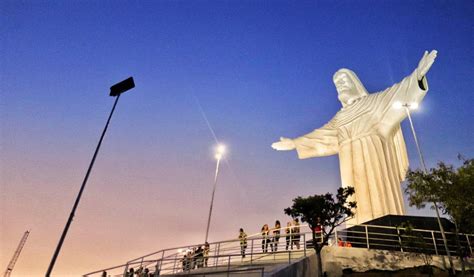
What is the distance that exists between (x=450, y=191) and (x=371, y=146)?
10.2 m

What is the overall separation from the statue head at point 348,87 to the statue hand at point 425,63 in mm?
6699

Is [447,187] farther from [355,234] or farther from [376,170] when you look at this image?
[376,170]

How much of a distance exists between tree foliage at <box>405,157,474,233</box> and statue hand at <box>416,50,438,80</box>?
7542 mm

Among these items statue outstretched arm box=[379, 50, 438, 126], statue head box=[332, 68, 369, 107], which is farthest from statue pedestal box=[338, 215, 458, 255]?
statue head box=[332, 68, 369, 107]

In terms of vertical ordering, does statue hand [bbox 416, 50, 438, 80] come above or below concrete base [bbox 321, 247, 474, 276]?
above

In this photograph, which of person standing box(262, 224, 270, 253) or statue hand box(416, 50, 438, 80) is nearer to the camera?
person standing box(262, 224, 270, 253)

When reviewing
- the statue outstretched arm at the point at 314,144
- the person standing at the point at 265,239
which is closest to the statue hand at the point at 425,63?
the statue outstretched arm at the point at 314,144

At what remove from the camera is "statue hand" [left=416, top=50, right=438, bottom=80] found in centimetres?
1864

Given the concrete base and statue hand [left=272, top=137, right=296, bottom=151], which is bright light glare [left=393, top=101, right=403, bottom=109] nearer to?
statue hand [left=272, top=137, right=296, bottom=151]

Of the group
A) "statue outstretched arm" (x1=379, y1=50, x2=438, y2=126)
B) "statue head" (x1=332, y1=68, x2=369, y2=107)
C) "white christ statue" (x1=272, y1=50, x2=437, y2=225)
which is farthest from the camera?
"statue head" (x1=332, y1=68, x2=369, y2=107)

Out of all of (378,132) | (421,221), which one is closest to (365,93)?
(378,132)

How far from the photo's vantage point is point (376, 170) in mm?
22422

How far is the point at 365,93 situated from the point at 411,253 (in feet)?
52.2

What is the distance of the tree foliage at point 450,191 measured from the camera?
12.8m
